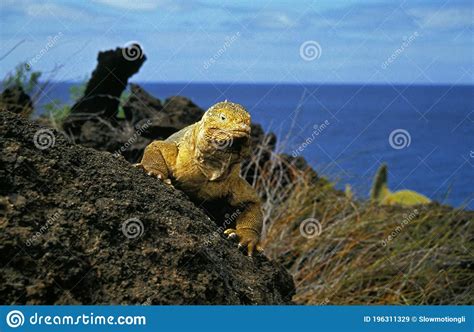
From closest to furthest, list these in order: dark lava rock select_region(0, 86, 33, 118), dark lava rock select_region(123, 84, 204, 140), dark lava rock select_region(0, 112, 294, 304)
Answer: dark lava rock select_region(0, 112, 294, 304), dark lava rock select_region(123, 84, 204, 140), dark lava rock select_region(0, 86, 33, 118)

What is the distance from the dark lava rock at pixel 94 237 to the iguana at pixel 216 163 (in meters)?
0.49

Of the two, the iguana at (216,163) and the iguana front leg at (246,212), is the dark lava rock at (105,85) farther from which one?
the iguana front leg at (246,212)

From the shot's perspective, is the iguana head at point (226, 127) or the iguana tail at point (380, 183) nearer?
the iguana head at point (226, 127)

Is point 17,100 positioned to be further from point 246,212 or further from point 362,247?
point 246,212

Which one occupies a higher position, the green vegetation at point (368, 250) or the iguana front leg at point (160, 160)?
the green vegetation at point (368, 250)

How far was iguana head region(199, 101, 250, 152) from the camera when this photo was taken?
470 centimetres

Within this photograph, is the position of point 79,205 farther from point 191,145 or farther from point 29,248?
point 191,145

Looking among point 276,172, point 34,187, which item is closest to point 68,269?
point 34,187

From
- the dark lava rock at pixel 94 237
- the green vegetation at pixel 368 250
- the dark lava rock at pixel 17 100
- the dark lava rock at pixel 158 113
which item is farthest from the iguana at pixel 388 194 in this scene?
the dark lava rock at pixel 94 237

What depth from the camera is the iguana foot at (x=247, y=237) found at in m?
4.93

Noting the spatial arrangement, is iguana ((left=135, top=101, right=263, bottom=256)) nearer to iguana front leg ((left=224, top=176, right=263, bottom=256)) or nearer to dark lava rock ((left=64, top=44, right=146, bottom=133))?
iguana front leg ((left=224, top=176, right=263, bottom=256))

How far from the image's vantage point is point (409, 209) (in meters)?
10.1

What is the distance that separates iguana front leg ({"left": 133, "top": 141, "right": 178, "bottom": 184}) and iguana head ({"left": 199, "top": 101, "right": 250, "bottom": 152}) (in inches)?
15.8

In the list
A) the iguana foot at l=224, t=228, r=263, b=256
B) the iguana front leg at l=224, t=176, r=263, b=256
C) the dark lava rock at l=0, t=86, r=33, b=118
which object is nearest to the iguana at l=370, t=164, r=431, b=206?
the dark lava rock at l=0, t=86, r=33, b=118
